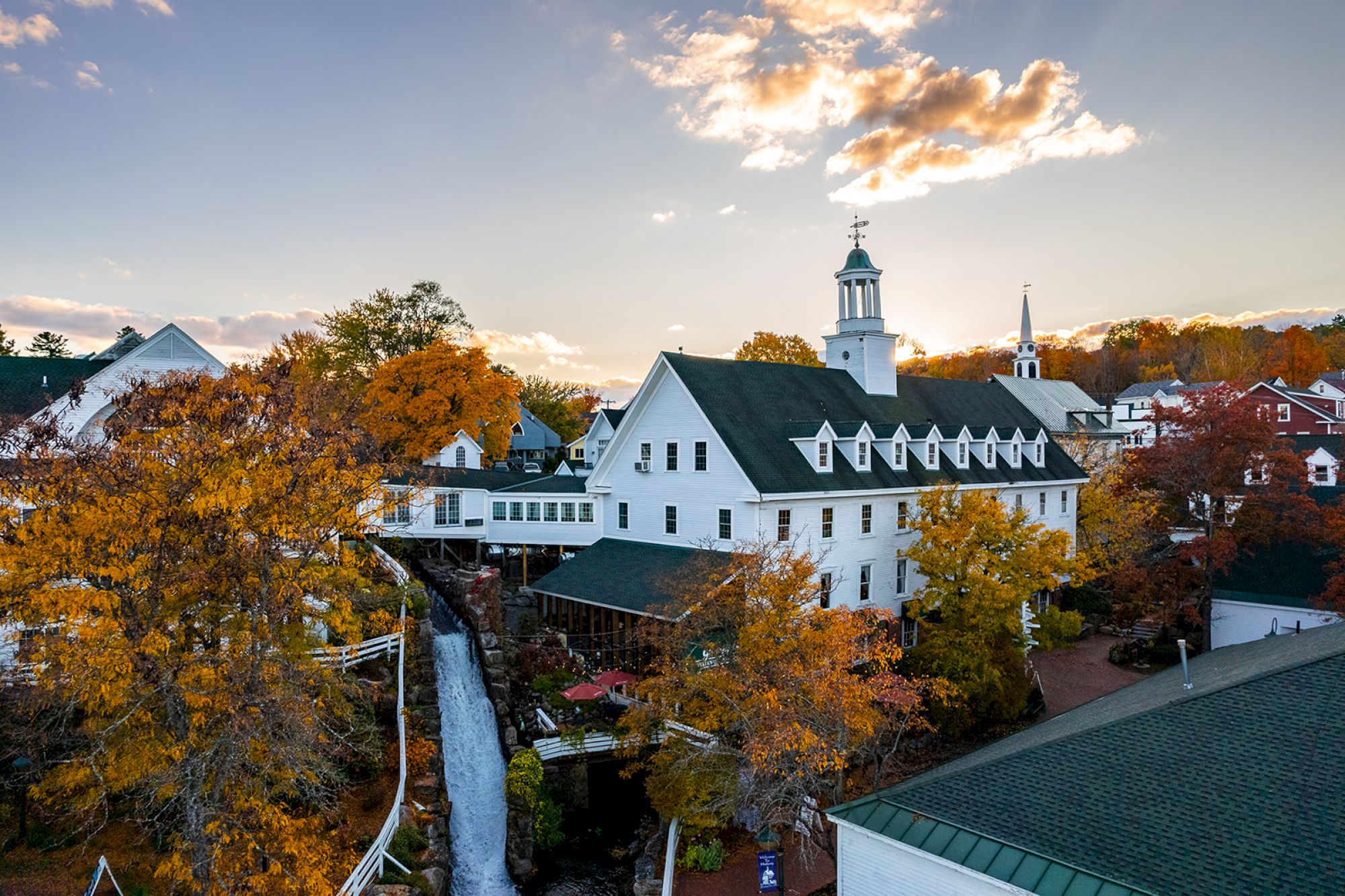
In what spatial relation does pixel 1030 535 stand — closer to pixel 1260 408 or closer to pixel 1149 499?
pixel 1260 408

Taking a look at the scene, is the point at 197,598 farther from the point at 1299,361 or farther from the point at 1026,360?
the point at 1299,361

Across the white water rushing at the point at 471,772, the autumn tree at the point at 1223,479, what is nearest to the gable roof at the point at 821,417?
the autumn tree at the point at 1223,479

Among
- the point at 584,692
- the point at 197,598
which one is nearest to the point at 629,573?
the point at 584,692

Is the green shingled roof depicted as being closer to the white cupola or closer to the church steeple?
the white cupola

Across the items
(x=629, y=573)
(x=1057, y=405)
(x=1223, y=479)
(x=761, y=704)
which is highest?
(x=1057, y=405)

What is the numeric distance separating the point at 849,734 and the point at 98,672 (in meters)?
13.8

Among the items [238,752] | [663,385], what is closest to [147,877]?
[238,752]

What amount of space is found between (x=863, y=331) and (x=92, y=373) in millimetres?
30695

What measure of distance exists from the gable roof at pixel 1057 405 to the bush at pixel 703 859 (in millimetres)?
53256

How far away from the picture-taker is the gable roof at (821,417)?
27.7 m

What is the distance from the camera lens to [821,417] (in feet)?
105

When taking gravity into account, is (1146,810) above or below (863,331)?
below

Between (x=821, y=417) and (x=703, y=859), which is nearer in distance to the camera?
(x=703, y=859)

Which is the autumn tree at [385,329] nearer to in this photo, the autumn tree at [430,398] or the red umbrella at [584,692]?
the autumn tree at [430,398]
